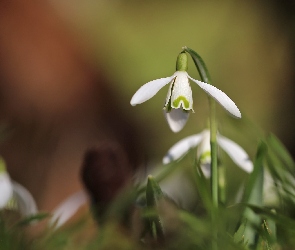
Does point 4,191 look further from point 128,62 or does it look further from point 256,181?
point 128,62

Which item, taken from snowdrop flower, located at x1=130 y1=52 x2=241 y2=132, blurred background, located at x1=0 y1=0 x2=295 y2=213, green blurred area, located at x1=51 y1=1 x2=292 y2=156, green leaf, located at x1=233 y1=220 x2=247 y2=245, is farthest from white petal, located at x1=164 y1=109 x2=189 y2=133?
green blurred area, located at x1=51 y1=1 x2=292 y2=156

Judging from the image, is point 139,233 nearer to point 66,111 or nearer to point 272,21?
point 66,111

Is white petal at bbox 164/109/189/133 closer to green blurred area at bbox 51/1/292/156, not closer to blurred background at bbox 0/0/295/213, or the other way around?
blurred background at bbox 0/0/295/213

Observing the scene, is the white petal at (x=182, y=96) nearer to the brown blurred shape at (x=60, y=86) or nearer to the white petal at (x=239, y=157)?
the white petal at (x=239, y=157)

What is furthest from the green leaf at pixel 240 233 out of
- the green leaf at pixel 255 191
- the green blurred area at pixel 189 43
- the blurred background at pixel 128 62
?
the green blurred area at pixel 189 43

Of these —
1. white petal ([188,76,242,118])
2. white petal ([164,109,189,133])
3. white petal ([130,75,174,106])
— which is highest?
white petal ([130,75,174,106])

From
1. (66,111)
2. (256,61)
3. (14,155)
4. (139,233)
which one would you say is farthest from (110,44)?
(139,233)
